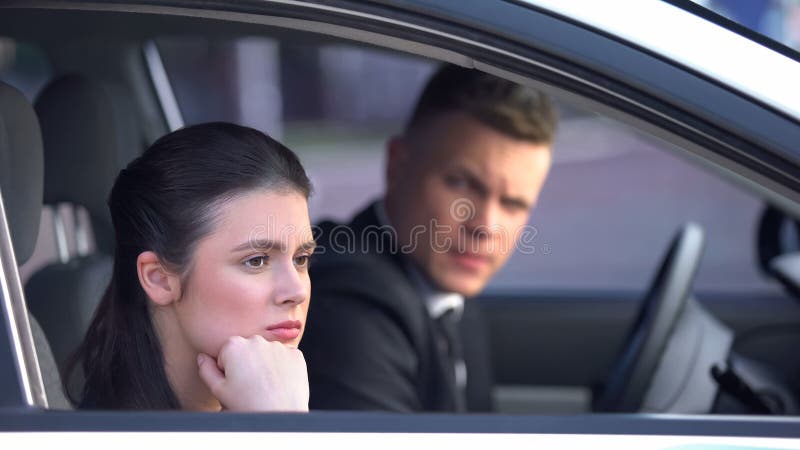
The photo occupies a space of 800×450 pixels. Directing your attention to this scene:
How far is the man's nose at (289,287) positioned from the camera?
1506 millimetres

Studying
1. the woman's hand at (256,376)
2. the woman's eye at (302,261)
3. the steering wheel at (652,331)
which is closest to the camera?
the woman's hand at (256,376)

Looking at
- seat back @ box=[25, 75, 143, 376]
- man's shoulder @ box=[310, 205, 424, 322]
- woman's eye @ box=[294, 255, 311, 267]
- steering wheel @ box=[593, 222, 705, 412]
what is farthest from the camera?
steering wheel @ box=[593, 222, 705, 412]

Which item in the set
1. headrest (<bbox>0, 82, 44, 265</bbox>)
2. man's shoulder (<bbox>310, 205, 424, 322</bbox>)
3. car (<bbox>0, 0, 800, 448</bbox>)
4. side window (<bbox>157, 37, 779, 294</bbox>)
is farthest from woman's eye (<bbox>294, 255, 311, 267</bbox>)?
side window (<bbox>157, 37, 779, 294</bbox>)

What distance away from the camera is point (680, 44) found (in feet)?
4.41

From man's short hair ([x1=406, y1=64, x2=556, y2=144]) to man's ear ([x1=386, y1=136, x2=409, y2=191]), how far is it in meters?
0.11

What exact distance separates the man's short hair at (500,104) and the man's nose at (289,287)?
39.5 inches

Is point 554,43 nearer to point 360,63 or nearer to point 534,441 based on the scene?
point 534,441

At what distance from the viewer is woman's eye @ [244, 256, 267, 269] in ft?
4.93

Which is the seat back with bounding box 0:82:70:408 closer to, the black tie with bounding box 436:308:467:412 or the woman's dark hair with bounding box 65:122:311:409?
the woman's dark hair with bounding box 65:122:311:409

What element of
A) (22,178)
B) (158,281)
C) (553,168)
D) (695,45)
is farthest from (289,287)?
(553,168)

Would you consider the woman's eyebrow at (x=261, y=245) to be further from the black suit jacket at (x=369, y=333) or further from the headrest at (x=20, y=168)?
the black suit jacket at (x=369, y=333)

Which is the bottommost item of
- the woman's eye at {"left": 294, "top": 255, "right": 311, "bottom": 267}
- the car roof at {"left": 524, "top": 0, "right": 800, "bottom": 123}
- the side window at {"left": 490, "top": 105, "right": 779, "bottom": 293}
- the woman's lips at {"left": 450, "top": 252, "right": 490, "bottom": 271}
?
the side window at {"left": 490, "top": 105, "right": 779, "bottom": 293}

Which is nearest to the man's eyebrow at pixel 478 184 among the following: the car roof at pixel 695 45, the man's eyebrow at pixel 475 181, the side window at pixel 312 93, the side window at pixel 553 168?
the man's eyebrow at pixel 475 181

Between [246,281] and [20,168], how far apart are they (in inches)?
16.6
